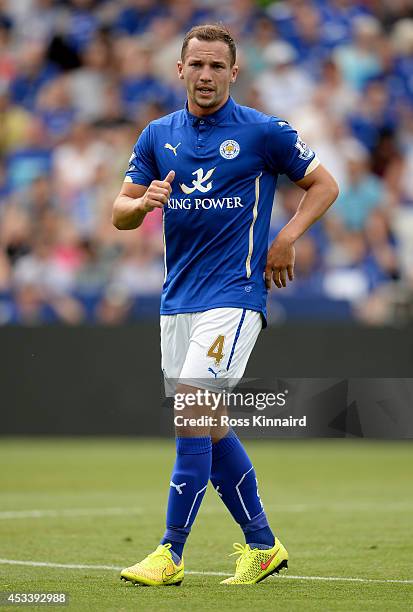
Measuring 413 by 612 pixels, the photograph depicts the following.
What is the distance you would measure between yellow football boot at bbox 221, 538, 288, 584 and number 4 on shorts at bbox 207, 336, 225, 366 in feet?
3.28

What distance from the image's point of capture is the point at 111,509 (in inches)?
400

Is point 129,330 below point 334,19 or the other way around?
below

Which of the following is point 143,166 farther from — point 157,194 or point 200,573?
point 200,573

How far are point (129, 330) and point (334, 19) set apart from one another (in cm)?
576

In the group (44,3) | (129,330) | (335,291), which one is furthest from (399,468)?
(44,3)

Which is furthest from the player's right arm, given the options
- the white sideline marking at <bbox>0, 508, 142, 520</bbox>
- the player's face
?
the white sideline marking at <bbox>0, 508, 142, 520</bbox>

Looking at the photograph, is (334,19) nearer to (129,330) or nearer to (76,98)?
(76,98)

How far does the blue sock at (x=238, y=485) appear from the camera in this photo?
6566 millimetres

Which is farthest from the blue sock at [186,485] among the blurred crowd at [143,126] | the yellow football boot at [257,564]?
the blurred crowd at [143,126]

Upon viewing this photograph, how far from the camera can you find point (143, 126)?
17.0m

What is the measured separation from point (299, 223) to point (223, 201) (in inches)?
15.3

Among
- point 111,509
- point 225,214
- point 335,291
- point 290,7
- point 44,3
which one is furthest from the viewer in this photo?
point 44,3

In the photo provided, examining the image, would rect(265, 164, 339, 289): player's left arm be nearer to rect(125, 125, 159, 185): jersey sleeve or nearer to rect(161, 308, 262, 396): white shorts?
rect(161, 308, 262, 396): white shorts

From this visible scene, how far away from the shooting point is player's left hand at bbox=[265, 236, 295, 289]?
6.36 metres
